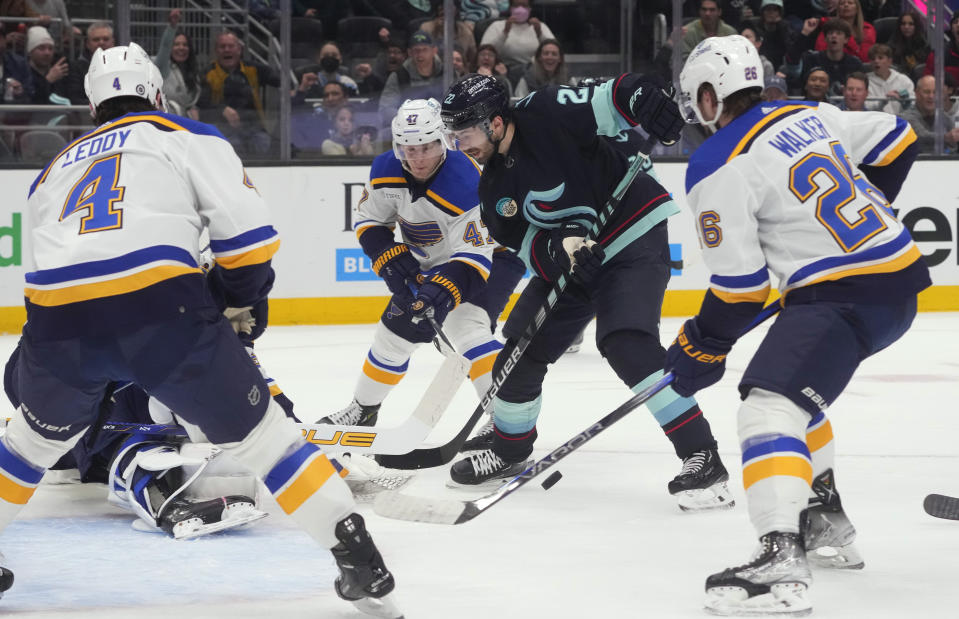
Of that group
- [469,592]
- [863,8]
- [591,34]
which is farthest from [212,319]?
[863,8]

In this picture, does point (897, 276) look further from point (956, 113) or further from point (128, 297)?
point (956, 113)

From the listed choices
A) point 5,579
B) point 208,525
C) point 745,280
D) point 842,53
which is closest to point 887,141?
point 745,280

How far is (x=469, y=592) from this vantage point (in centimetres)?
254

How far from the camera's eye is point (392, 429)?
3.56m

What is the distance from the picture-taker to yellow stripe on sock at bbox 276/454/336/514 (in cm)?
226

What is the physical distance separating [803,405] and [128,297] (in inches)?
47.0

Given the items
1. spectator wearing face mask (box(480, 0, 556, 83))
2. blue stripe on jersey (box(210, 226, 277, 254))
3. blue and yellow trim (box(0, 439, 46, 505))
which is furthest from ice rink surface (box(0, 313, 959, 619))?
spectator wearing face mask (box(480, 0, 556, 83))

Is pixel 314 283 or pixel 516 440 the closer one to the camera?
pixel 516 440

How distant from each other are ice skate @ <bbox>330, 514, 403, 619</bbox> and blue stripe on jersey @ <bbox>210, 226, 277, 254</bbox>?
1.65 ft

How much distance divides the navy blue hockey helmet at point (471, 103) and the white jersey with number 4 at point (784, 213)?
864 mm

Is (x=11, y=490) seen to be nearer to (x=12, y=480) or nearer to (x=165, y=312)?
(x=12, y=480)

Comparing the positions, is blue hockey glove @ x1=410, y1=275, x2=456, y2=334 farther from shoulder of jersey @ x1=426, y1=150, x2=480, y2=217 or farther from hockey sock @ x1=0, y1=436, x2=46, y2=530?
hockey sock @ x1=0, y1=436, x2=46, y2=530

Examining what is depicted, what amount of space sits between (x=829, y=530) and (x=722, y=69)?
94 cm

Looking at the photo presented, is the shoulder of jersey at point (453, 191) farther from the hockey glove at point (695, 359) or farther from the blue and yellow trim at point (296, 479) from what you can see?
the blue and yellow trim at point (296, 479)
